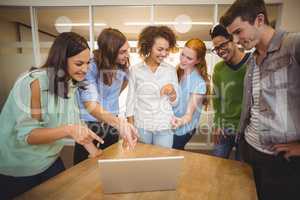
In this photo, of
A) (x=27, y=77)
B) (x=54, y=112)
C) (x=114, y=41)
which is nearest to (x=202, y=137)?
(x=114, y=41)

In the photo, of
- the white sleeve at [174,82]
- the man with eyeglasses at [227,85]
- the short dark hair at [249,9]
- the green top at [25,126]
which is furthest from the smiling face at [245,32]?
the green top at [25,126]

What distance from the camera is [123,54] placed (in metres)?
1.71

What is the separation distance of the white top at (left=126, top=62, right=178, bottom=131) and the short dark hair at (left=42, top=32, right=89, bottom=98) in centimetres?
70

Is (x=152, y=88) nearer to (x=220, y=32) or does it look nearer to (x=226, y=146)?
(x=220, y=32)

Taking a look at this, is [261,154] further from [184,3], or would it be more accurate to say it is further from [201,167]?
[184,3]

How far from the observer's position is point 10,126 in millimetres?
1009

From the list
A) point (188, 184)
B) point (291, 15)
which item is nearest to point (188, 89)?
point (188, 184)

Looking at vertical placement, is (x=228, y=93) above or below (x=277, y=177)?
above

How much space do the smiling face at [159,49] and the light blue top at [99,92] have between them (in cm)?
30

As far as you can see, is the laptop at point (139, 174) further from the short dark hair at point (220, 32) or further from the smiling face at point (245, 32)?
the short dark hair at point (220, 32)

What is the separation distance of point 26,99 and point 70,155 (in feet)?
7.00

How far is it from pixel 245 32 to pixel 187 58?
84cm

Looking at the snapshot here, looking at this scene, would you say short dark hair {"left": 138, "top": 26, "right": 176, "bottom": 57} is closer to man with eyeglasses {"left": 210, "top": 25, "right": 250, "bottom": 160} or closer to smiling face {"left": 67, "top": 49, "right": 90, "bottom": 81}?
man with eyeglasses {"left": 210, "top": 25, "right": 250, "bottom": 160}

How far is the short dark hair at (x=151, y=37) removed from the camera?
1.79 metres
